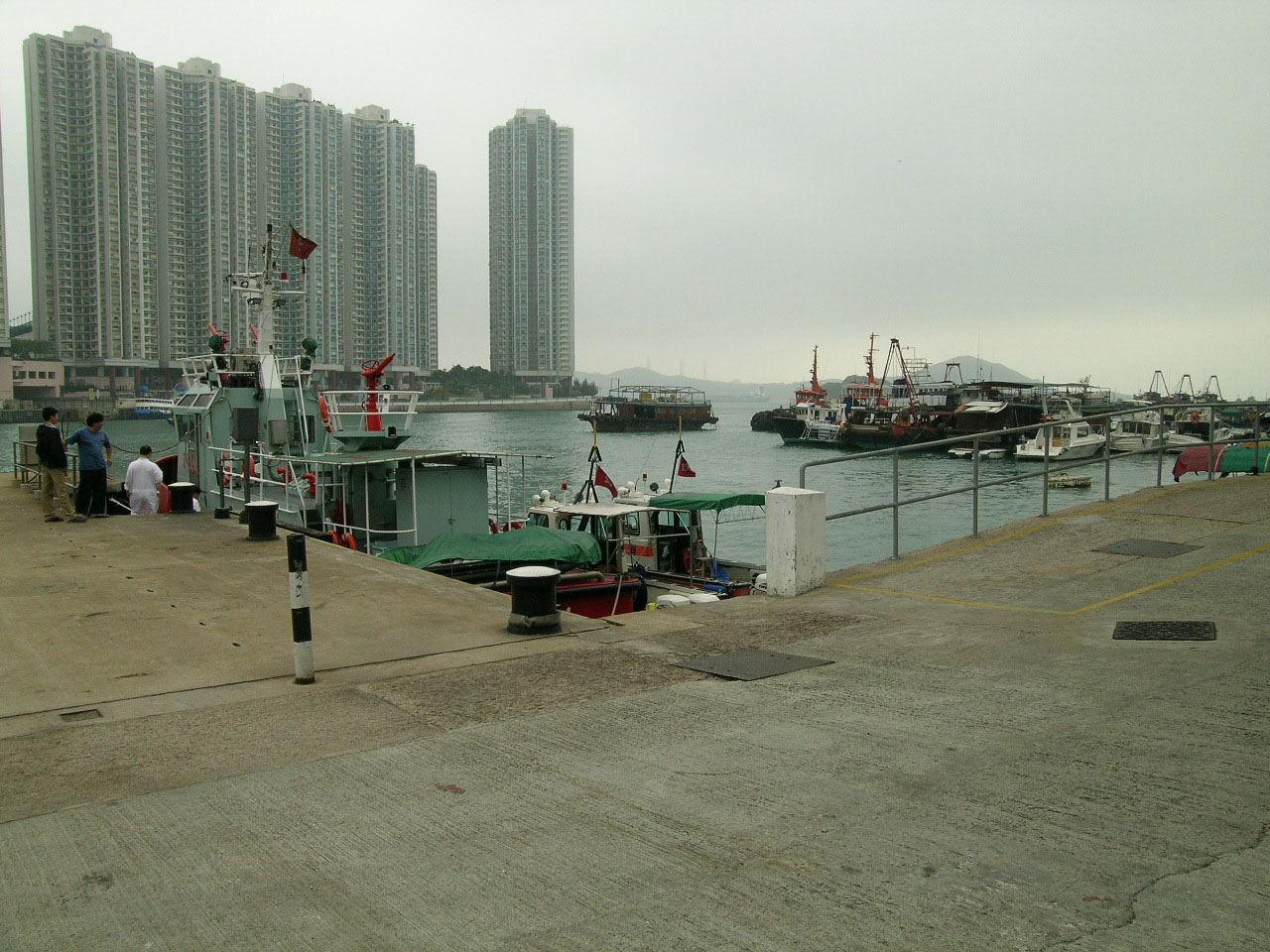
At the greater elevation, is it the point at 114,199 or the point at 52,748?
the point at 114,199

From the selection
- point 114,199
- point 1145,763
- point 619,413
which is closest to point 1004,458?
point 619,413

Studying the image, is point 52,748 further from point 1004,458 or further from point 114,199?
point 114,199

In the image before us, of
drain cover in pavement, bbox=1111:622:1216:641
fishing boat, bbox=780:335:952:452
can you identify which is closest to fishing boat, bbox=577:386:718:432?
fishing boat, bbox=780:335:952:452

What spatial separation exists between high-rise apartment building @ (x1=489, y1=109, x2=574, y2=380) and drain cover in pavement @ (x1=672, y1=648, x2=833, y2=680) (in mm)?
151076

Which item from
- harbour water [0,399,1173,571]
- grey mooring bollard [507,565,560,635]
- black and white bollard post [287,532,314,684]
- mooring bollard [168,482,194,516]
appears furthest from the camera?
harbour water [0,399,1173,571]

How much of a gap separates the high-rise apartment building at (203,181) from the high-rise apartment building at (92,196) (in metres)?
2.73

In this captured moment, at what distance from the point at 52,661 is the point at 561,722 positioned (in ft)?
13.7

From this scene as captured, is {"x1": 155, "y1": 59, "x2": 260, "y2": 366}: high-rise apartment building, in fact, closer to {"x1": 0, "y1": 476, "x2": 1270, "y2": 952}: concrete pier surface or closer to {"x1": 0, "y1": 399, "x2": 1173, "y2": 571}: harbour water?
{"x1": 0, "y1": 399, "x2": 1173, "y2": 571}: harbour water

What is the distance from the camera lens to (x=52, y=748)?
17.6 feet

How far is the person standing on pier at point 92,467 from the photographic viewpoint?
1491cm

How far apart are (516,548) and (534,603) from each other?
3796 millimetres

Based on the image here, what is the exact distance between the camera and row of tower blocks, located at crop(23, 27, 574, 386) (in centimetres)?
8631

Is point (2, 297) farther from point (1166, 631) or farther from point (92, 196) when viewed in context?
point (1166, 631)

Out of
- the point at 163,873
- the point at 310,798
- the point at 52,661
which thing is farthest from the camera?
the point at 52,661
